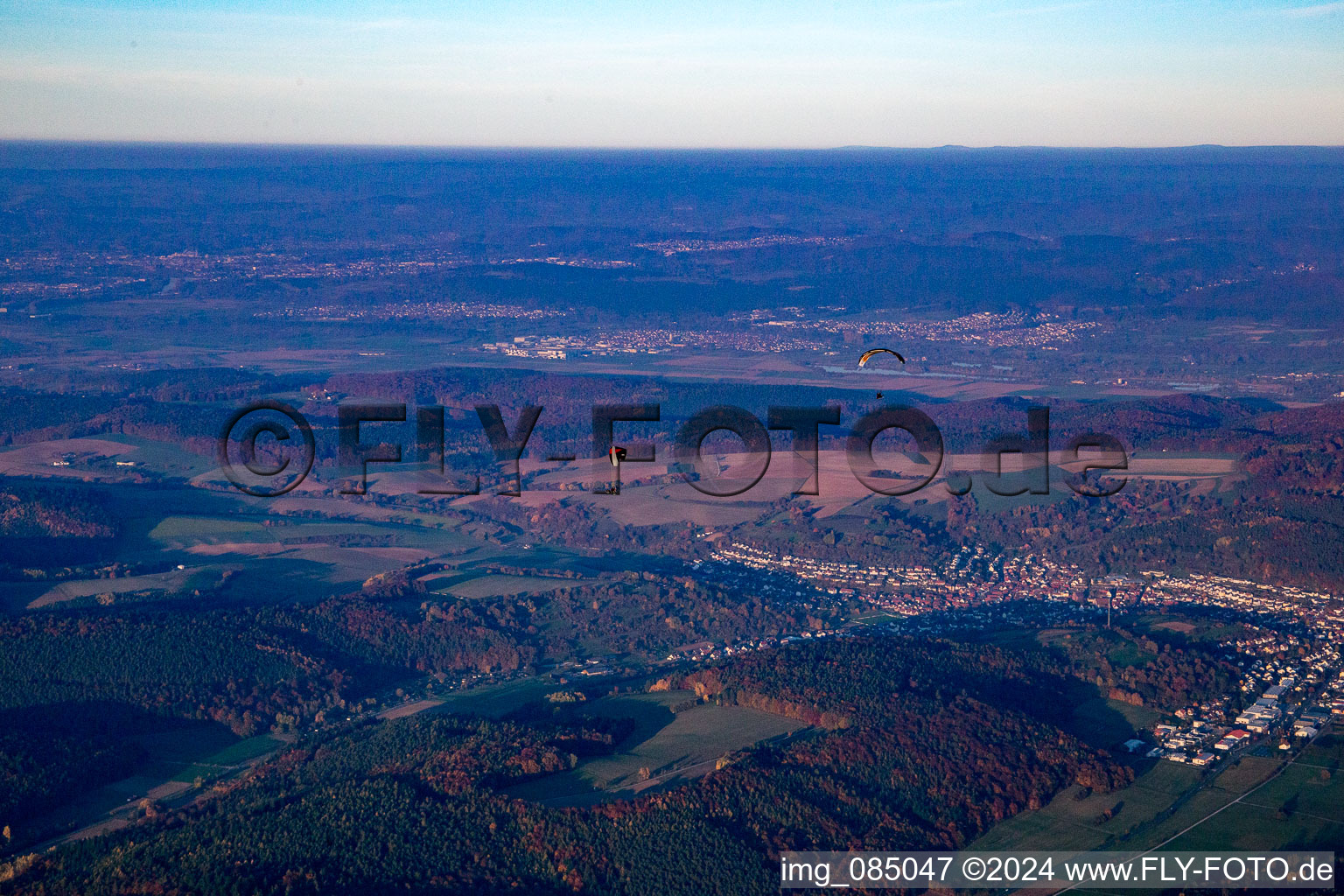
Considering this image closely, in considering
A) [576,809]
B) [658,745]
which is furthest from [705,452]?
[576,809]

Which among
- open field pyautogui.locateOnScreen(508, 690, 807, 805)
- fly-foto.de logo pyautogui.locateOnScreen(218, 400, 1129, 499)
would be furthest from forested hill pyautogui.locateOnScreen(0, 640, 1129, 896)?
fly-foto.de logo pyautogui.locateOnScreen(218, 400, 1129, 499)

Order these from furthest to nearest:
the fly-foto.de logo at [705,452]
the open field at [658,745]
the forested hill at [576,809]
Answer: the fly-foto.de logo at [705,452]
the open field at [658,745]
the forested hill at [576,809]

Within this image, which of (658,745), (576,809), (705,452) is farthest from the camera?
(705,452)

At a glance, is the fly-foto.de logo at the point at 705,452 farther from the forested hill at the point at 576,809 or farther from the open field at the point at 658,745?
the forested hill at the point at 576,809

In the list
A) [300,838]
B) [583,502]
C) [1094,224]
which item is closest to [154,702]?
[300,838]

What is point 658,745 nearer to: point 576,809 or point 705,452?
point 576,809

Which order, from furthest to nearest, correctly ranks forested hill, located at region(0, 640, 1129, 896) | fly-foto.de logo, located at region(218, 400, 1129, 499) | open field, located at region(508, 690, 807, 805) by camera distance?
fly-foto.de logo, located at region(218, 400, 1129, 499)
open field, located at region(508, 690, 807, 805)
forested hill, located at region(0, 640, 1129, 896)

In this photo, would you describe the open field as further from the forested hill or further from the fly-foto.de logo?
the fly-foto.de logo

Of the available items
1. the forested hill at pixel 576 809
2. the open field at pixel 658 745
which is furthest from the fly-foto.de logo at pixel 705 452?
the forested hill at pixel 576 809
